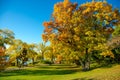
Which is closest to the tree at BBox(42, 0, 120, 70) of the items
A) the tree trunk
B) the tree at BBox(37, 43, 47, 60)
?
the tree trunk

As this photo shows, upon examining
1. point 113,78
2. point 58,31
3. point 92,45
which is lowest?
point 113,78

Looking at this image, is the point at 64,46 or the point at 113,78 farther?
the point at 64,46

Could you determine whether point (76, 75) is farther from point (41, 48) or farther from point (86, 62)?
point (41, 48)

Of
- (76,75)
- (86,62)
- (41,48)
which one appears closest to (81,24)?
(86,62)

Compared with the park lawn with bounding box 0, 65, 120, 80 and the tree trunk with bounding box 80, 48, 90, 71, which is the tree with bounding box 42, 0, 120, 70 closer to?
the tree trunk with bounding box 80, 48, 90, 71

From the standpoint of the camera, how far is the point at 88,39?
38312 millimetres

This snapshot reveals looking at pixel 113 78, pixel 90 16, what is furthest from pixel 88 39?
pixel 113 78

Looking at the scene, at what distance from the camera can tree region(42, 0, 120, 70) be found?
125 ft

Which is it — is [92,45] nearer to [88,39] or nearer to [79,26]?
[88,39]

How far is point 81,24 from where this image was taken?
127ft

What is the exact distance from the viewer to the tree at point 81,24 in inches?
1506

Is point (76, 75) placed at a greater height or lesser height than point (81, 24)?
lesser

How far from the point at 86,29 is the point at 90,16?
256 cm

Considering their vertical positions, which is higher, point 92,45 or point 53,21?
point 53,21
